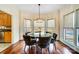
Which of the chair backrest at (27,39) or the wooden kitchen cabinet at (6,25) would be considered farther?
the wooden kitchen cabinet at (6,25)

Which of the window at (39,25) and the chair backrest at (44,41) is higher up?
the window at (39,25)

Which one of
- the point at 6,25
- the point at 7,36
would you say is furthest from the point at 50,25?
the point at 6,25

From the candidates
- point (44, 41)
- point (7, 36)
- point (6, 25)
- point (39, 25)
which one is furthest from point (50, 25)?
point (6, 25)

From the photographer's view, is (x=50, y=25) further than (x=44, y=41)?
Yes

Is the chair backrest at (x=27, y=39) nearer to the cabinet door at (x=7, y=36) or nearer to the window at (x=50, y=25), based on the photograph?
the window at (x=50, y=25)

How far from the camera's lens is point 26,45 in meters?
4.32

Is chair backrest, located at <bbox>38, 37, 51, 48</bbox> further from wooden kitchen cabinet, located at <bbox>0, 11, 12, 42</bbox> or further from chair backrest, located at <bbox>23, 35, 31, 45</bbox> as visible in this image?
wooden kitchen cabinet, located at <bbox>0, 11, 12, 42</bbox>

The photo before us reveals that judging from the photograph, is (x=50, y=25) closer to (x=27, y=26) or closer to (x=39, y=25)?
(x=39, y=25)

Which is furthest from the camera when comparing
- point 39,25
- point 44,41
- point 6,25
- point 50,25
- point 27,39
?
point 6,25

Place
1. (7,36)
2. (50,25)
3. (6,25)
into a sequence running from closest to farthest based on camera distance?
(50,25) < (7,36) < (6,25)

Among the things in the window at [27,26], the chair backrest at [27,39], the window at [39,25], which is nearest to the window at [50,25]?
the window at [39,25]

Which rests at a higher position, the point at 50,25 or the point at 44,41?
the point at 50,25
